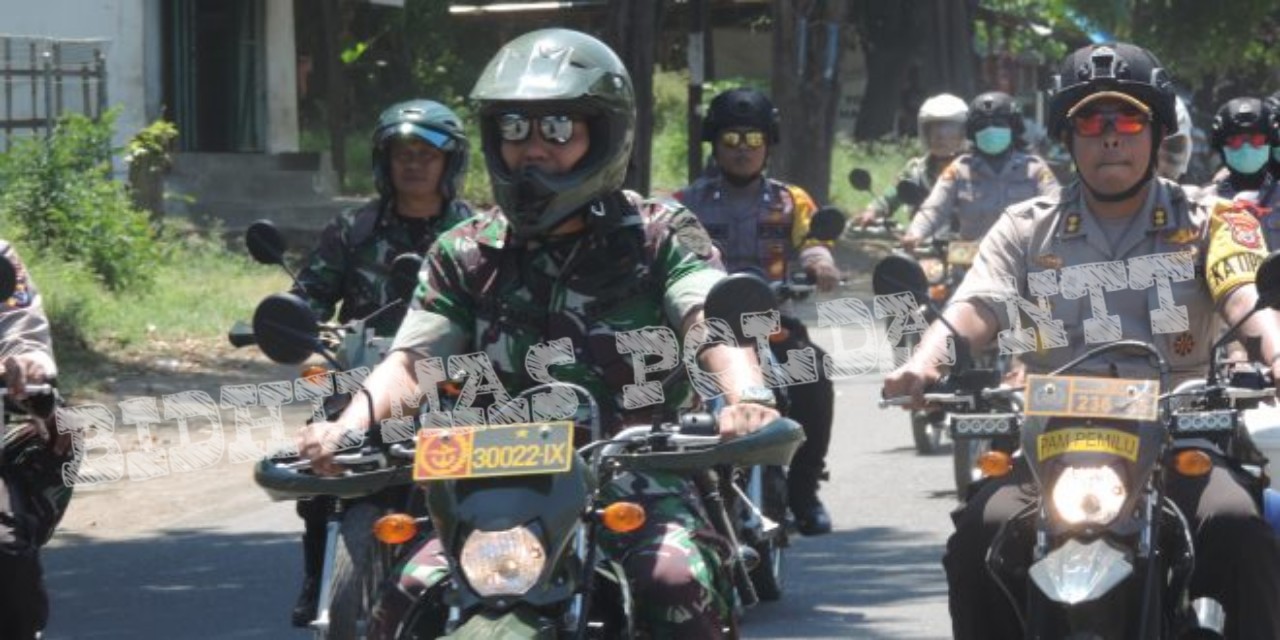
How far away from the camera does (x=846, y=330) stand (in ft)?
66.1

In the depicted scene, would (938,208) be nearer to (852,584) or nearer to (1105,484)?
(852,584)

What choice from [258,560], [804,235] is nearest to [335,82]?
[258,560]

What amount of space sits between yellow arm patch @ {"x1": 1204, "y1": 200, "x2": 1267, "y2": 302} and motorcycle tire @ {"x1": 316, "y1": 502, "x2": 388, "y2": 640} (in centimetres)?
222

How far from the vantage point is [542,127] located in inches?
212

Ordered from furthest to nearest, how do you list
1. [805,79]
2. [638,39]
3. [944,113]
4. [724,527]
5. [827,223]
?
[805,79]
[638,39]
[944,113]
[827,223]
[724,527]

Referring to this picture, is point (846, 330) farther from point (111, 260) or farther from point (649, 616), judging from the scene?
point (649, 616)

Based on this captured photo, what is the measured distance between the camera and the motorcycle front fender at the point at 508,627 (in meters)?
4.34

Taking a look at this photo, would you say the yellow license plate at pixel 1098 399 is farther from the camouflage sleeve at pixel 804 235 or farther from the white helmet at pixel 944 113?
the white helmet at pixel 944 113

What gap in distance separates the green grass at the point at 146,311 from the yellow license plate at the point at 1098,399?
10607mm

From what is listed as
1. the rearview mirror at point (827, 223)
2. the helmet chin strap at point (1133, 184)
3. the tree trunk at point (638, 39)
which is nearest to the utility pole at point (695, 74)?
the tree trunk at point (638, 39)

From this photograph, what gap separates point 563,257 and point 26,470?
181cm

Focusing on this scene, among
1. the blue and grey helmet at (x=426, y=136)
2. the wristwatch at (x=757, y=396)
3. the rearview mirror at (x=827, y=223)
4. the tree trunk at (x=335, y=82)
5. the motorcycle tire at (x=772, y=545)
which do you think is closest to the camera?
the wristwatch at (x=757, y=396)

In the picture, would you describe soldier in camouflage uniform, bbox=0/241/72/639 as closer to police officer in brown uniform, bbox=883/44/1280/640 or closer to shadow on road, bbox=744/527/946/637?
police officer in brown uniform, bbox=883/44/1280/640

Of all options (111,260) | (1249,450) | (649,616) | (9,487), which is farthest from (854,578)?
(111,260)
